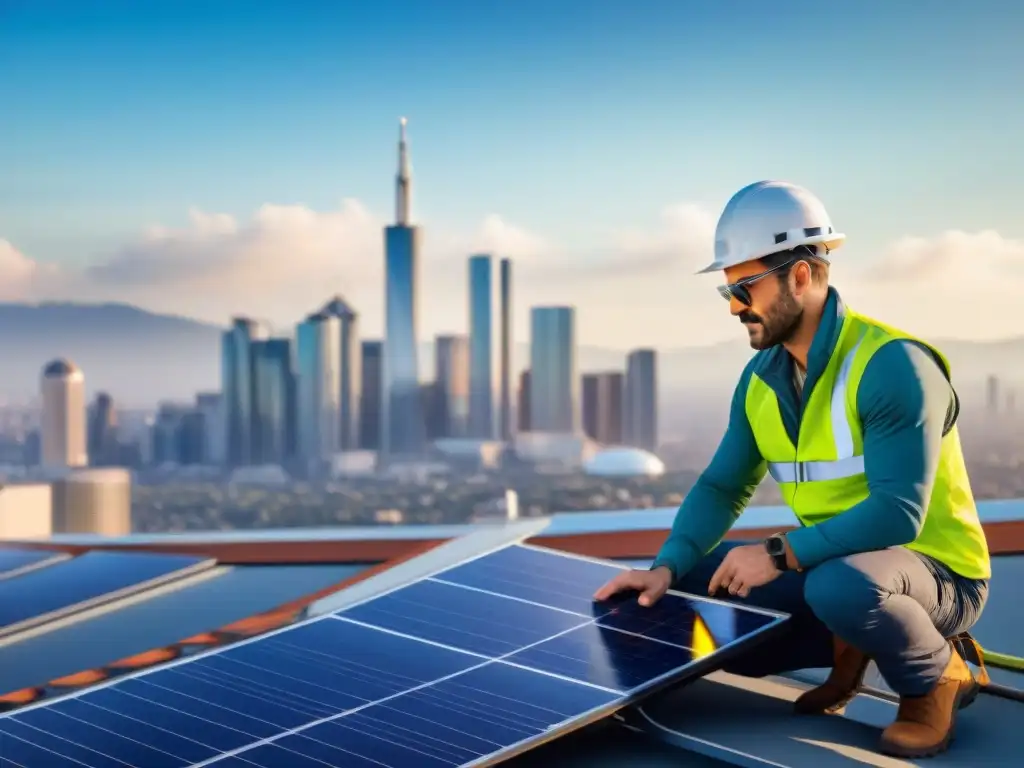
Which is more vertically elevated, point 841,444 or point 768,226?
point 768,226

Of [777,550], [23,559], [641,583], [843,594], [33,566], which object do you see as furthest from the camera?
[23,559]

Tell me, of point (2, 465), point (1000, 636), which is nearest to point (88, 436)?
point (2, 465)

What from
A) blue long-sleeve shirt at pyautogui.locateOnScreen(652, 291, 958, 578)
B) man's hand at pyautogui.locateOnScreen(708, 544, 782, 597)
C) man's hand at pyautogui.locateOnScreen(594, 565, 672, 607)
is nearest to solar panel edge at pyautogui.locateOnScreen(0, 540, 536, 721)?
man's hand at pyautogui.locateOnScreen(594, 565, 672, 607)

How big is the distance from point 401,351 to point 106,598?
71.8 m

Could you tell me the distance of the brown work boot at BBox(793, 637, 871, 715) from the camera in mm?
2781

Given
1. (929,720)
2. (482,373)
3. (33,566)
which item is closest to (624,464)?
(482,373)

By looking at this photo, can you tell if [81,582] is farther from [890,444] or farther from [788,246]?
[890,444]

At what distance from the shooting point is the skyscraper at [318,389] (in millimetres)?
73750

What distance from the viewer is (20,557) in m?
5.03

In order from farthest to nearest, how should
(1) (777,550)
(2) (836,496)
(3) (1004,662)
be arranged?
(3) (1004,662) < (2) (836,496) < (1) (777,550)

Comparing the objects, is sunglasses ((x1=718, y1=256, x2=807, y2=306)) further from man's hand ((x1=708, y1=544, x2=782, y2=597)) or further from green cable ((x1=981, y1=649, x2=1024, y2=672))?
green cable ((x1=981, y1=649, x2=1024, y2=672))

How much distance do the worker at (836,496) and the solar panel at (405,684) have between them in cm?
19

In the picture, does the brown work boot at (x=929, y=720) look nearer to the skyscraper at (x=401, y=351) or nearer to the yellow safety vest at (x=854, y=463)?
the yellow safety vest at (x=854, y=463)

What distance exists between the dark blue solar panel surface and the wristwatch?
334cm
